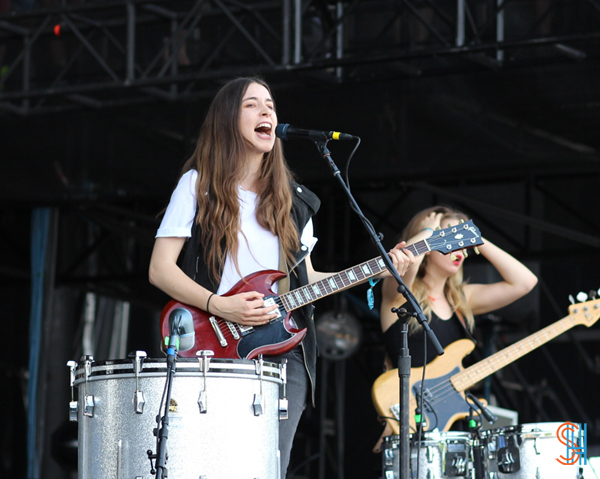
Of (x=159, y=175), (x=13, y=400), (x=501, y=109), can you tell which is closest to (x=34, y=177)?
(x=159, y=175)

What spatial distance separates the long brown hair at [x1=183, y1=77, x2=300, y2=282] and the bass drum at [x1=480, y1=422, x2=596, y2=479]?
4.08 feet

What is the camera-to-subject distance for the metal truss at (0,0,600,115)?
5953mm

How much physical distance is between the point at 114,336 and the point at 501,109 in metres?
4.58

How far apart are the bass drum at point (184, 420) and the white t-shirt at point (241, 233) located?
1.57 ft

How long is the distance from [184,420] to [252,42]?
406cm

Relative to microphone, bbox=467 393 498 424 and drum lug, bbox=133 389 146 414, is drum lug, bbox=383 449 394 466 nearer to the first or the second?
microphone, bbox=467 393 498 424

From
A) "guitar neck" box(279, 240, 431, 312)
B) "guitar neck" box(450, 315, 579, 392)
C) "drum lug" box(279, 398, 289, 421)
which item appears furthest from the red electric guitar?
"guitar neck" box(450, 315, 579, 392)

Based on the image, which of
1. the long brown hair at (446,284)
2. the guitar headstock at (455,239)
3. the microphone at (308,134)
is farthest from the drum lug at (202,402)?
the long brown hair at (446,284)

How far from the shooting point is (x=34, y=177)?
8.34 metres

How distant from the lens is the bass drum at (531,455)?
12.0ft

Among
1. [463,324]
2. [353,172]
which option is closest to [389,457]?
[463,324]

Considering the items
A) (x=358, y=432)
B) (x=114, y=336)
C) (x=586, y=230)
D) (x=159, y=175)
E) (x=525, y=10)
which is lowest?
(x=358, y=432)

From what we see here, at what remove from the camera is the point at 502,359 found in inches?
172

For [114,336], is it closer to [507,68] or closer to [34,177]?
[34,177]
